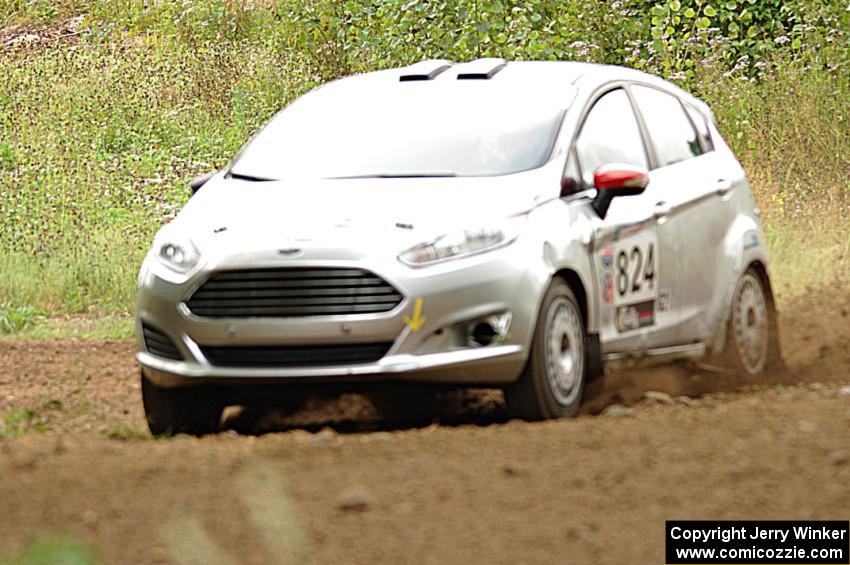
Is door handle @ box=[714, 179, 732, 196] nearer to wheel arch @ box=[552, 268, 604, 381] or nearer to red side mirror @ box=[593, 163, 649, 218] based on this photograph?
red side mirror @ box=[593, 163, 649, 218]

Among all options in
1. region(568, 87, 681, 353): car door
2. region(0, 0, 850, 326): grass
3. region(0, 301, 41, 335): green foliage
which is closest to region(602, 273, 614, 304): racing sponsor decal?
region(568, 87, 681, 353): car door

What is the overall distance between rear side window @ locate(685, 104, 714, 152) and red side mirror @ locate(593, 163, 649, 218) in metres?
1.57

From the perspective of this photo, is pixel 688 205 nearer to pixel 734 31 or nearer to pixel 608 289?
pixel 608 289

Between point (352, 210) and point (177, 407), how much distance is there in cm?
117

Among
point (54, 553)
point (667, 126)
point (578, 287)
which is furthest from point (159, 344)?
point (667, 126)

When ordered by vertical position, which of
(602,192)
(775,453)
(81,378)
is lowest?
(81,378)

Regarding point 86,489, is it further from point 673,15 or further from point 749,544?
point 673,15

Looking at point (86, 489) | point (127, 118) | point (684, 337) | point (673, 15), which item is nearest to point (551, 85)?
point (684, 337)

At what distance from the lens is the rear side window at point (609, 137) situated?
26.0 feet

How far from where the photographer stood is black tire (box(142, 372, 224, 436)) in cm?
737

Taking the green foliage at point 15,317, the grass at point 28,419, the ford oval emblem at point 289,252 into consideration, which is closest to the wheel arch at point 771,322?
the ford oval emblem at point 289,252

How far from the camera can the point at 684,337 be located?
27.4 feet

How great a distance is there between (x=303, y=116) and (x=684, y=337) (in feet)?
7.14

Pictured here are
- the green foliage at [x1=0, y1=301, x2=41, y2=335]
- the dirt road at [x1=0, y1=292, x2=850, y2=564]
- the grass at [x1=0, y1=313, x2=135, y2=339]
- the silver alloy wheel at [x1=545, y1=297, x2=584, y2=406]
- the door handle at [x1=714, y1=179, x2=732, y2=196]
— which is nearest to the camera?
the dirt road at [x1=0, y1=292, x2=850, y2=564]
